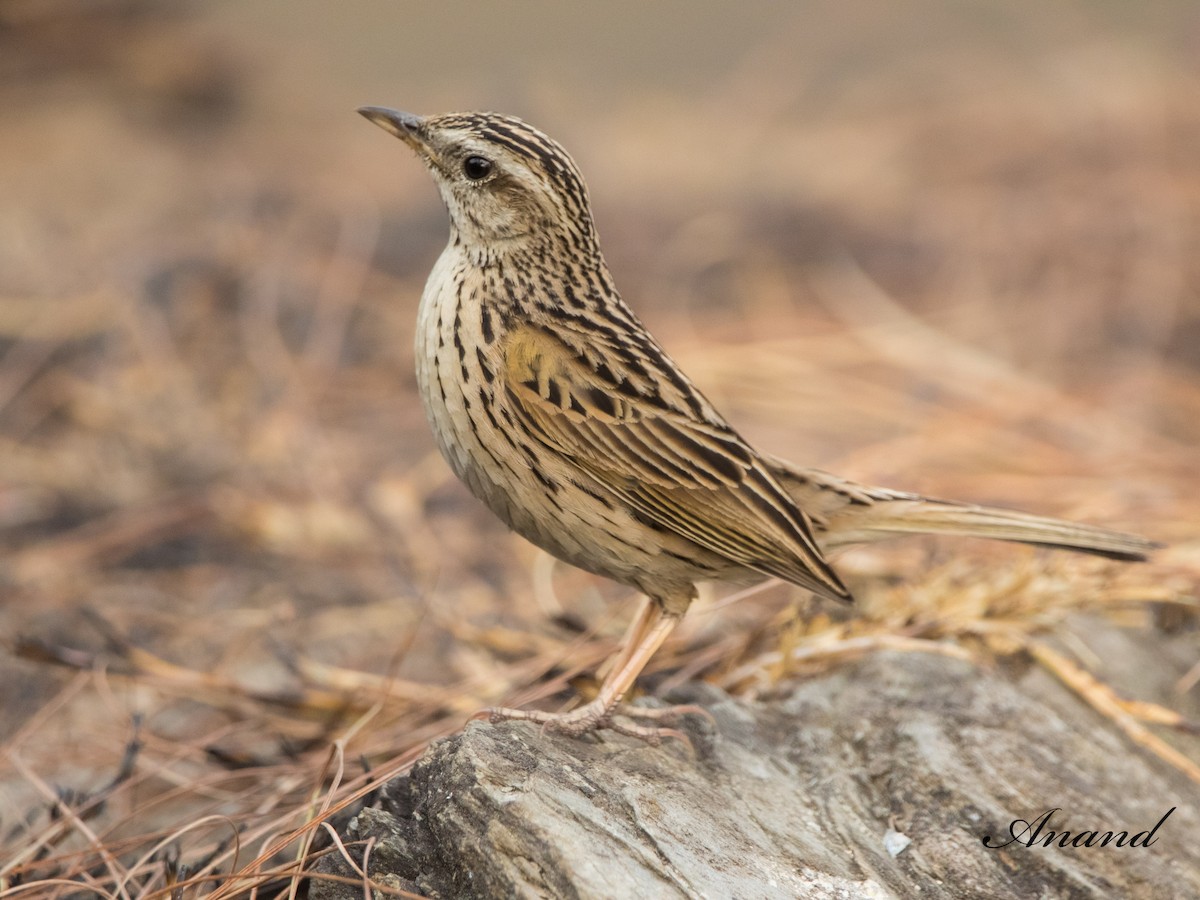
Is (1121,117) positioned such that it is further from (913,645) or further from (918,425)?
(913,645)

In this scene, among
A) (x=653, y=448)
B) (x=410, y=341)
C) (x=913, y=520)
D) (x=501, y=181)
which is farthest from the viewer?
(x=410, y=341)

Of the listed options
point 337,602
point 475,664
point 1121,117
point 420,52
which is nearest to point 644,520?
point 475,664

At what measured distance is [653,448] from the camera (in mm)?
3838

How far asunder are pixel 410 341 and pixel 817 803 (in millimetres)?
5220

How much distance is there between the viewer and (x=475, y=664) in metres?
4.83

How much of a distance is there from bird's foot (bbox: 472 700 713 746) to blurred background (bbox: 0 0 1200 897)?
628 mm

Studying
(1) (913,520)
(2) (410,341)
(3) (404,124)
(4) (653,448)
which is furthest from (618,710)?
(2) (410,341)

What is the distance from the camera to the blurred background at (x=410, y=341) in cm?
465

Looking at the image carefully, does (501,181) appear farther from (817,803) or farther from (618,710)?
(817,803)

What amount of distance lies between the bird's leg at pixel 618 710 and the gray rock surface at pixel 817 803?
6cm
